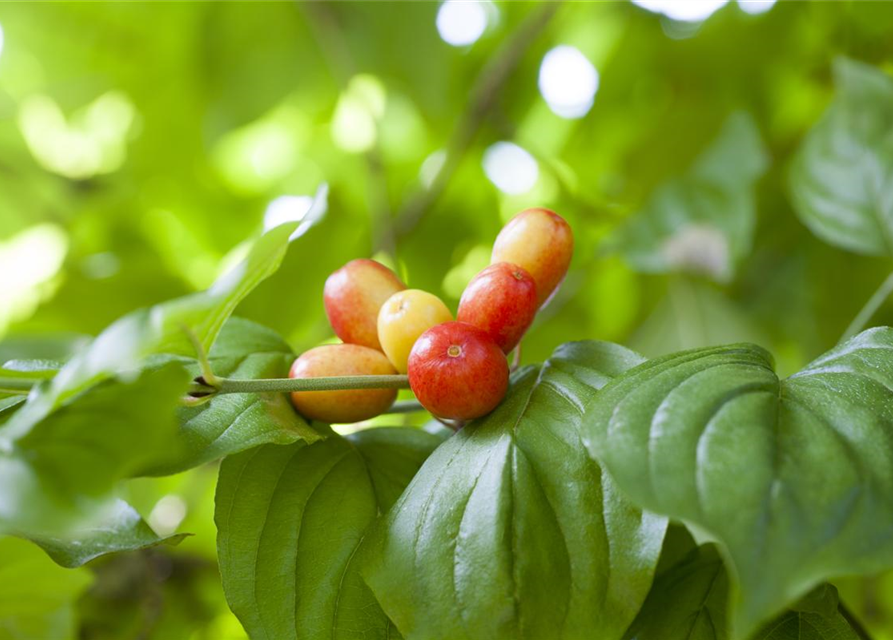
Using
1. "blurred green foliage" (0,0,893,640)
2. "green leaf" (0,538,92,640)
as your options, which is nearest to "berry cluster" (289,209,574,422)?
"green leaf" (0,538,92,640)

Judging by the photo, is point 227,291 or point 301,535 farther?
point 301,535

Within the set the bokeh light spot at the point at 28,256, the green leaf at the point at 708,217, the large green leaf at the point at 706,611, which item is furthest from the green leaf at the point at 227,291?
the bokeh light spot at the point at 28,256

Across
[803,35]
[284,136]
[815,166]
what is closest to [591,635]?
[815,166]

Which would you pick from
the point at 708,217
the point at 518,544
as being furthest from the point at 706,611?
the point at 708,217

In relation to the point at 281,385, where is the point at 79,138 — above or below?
below

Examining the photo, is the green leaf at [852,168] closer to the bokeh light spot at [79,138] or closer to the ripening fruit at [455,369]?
the ripening fruit at [455,369]

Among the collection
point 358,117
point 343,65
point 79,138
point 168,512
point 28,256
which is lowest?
point 168,512

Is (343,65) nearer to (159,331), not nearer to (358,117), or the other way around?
(358,117)
